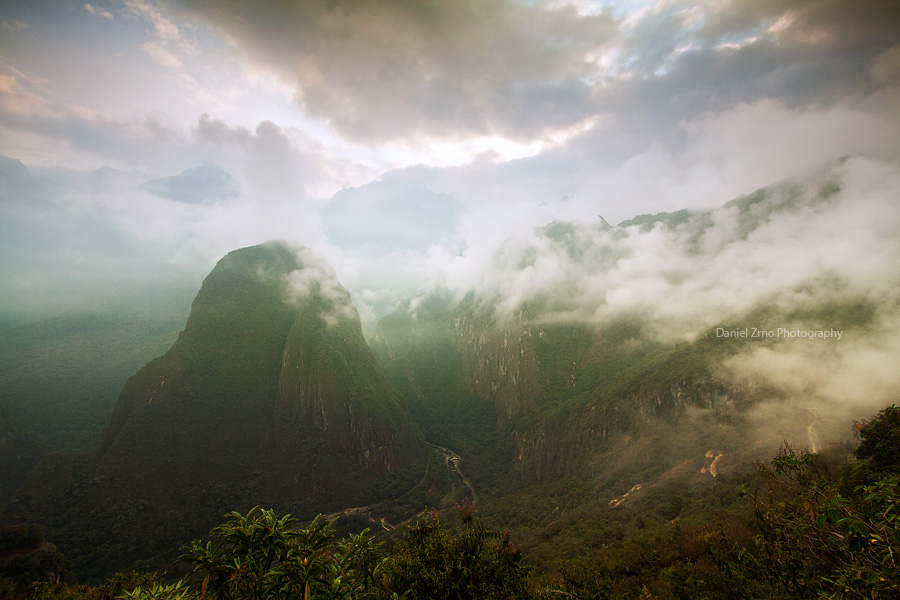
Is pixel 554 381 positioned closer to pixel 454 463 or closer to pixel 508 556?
pixel 454 463

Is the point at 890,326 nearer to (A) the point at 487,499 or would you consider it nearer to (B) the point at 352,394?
(A) the point at 487,499

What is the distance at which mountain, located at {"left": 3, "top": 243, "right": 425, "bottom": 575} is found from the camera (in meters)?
65.1

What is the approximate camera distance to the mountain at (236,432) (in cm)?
6506

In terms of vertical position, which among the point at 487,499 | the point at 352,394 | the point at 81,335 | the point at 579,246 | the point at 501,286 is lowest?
the point at 487,499

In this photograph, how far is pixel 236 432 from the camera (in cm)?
8369

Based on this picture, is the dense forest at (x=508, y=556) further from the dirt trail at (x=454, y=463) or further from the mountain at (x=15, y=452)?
the mountain at (x=15, y=452)

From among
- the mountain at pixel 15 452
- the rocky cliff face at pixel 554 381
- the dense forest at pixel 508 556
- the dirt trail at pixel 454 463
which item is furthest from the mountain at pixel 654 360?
the mountain at pixel 15 452

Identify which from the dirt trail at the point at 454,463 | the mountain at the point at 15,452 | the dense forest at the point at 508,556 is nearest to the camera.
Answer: the dense forest at the point at 508,556

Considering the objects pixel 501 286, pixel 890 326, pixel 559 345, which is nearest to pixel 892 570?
pixel 890 326

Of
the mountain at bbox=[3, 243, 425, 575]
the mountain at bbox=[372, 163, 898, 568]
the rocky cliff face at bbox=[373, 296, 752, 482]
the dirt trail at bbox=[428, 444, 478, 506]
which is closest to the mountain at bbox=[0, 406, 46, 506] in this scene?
the mountain at bbox=[3, 243, 425, 575]

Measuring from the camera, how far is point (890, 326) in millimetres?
55688

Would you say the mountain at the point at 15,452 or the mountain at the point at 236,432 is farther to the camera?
the mountain at the point at 15,452

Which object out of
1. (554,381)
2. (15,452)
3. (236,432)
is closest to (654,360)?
(554,381)

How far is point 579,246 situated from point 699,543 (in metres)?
144
